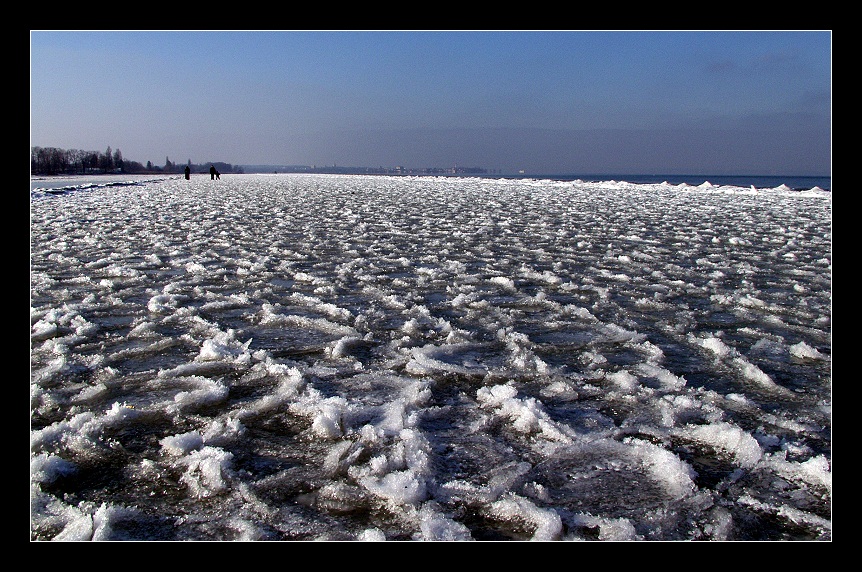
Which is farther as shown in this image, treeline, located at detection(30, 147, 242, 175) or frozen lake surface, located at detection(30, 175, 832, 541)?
treeline, located at detection(30, 147, 242, 175)

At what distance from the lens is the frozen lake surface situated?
187 centimetres

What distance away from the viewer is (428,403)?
2.70 m

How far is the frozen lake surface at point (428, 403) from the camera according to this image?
187cm

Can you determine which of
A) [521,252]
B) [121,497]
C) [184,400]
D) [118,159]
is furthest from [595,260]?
[118,159]

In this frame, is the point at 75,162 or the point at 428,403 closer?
the point at 428,403

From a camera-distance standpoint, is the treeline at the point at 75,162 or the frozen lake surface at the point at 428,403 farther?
the treeline at the point at 75,162
